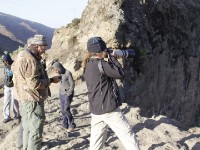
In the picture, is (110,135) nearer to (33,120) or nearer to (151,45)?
(33,120)

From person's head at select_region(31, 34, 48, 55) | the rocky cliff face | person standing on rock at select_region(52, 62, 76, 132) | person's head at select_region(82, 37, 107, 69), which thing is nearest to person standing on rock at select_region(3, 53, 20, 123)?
person standing on rock at select_region(52, 62, 76, 132)

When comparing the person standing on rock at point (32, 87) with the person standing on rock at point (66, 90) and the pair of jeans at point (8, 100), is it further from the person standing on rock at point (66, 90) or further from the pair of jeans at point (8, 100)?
the pair of jeans at point (8, 100)

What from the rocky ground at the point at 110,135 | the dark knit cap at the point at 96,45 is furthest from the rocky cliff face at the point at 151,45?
the dark knit cap at the point at 96,45

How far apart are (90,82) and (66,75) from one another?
332 cm

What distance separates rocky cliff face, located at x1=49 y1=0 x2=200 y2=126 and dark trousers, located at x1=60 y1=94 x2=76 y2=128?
567 cm

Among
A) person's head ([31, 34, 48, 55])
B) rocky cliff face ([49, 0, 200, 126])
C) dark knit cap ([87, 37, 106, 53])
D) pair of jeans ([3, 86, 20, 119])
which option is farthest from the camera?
rocky cliff face ([49, 0, 200, 126])

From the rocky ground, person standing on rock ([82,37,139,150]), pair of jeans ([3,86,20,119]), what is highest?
person standing on rock ([82,37,139,150])

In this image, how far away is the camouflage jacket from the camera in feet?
19.6

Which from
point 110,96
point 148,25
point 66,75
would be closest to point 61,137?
point 66,75

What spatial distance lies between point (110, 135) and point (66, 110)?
1289mm

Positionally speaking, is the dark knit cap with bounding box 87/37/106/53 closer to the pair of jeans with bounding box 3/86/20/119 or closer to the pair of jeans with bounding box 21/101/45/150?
the pair of jeans with bounding box 21/101/45/150

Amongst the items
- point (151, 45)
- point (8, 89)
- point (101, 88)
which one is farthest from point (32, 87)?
point (151, 45)

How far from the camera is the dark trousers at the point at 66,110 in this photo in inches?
356

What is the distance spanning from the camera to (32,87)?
5996mm
